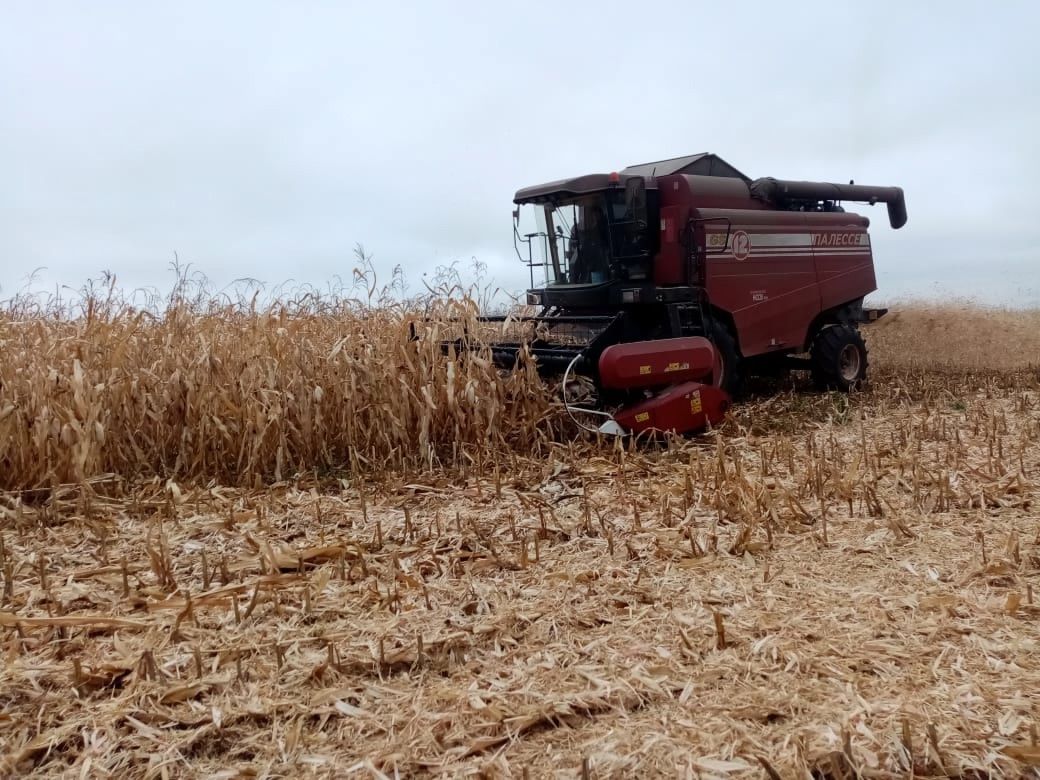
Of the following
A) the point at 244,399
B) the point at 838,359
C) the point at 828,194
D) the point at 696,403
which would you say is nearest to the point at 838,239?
the point at 828,194

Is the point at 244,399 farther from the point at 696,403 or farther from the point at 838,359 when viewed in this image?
the point at 838,359

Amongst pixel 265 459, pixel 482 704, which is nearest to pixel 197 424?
pixel 265 459

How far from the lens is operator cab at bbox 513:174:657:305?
6691 mm

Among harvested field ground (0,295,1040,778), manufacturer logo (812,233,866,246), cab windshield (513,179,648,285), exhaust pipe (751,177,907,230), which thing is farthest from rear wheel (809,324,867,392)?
harvested field ground (0,295,1040,778)

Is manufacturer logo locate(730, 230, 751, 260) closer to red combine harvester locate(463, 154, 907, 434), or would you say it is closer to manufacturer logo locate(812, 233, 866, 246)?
red combine harvester locate(463, 154, 907, 434)

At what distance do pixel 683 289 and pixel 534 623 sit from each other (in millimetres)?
4444

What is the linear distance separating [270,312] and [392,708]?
389 cm

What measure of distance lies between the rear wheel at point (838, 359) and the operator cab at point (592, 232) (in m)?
2.24

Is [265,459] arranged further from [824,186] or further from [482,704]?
[824,186]

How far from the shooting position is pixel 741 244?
714 centimetres

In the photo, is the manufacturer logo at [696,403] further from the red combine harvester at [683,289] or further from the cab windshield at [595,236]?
the cab windshield at [595,236]

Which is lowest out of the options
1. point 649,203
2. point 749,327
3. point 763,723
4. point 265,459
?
point 763,723

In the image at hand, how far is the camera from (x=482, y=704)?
2.01 meters

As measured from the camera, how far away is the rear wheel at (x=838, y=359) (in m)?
7.99
